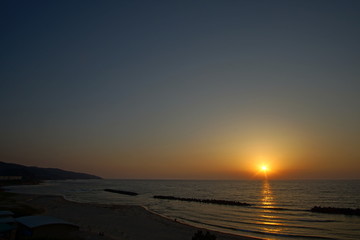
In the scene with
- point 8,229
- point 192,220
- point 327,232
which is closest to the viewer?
point 8,229

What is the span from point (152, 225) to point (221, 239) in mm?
10092

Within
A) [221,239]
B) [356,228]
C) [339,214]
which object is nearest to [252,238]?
[221,239]

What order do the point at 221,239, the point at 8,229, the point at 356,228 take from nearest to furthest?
the point at 8,229 → the point at 221,239 → the point at 356,228

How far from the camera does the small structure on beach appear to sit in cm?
1672

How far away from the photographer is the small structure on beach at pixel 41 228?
54.9 feet

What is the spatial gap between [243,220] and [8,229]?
2884 centimetres

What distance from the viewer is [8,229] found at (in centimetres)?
1739

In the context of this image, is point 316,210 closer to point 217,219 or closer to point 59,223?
point 217,219

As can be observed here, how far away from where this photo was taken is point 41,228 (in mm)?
16875

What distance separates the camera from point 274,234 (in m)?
27.0

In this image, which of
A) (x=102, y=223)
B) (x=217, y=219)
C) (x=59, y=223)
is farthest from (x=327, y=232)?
(x=59, y=223)

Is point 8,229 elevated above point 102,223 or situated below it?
above

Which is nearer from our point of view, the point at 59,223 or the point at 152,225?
the point at 59,223

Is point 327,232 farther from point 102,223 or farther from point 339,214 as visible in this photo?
point 102,223
